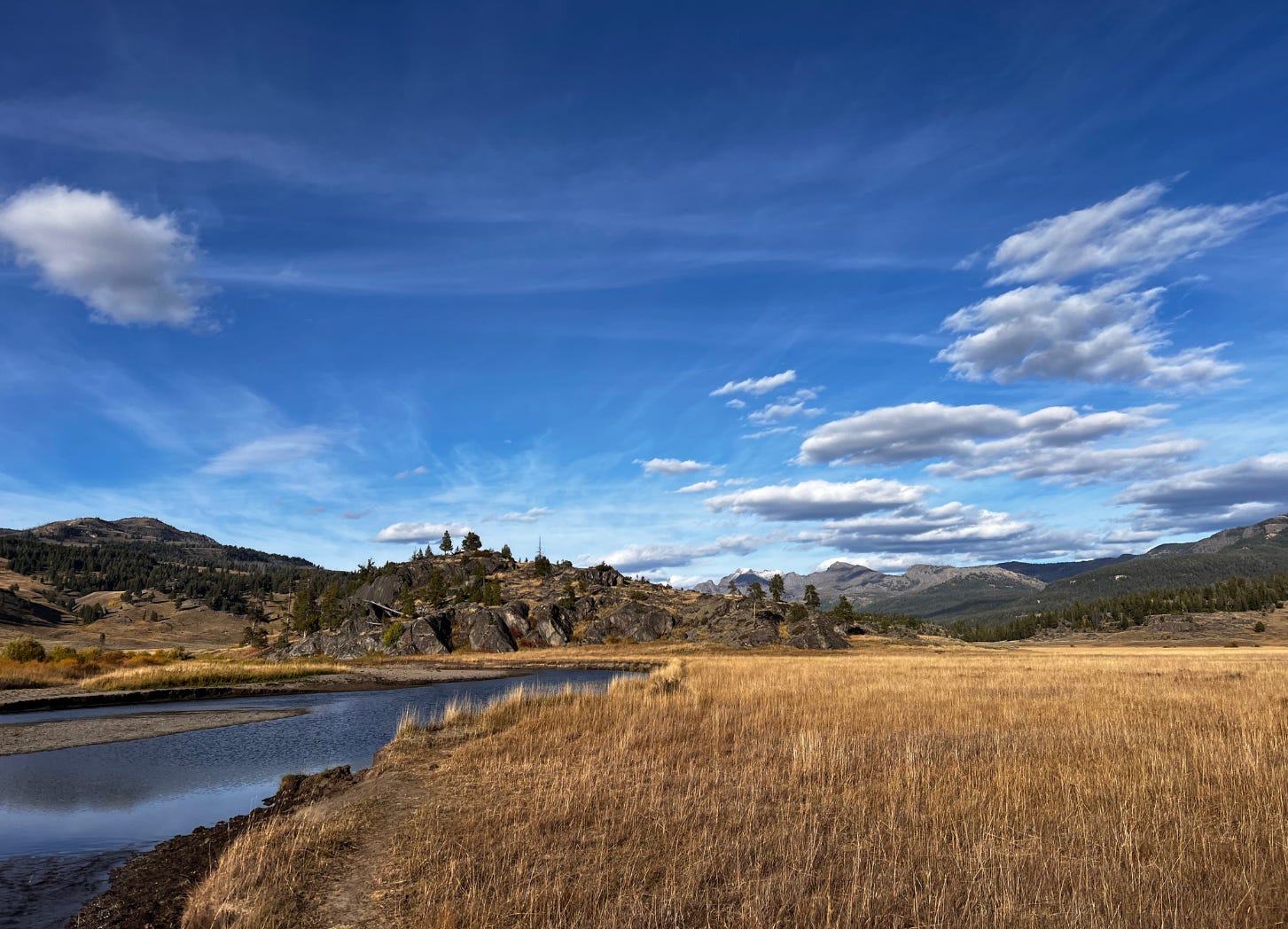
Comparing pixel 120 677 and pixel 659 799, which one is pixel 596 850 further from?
pixel 120 677

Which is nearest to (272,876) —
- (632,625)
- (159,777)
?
(159,777)

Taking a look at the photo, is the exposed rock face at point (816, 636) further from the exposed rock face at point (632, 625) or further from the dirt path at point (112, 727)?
the dirt path at point (112, 727)

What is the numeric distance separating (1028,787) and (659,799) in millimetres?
7258

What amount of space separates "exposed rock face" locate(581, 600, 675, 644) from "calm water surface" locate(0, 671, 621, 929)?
77903 mm

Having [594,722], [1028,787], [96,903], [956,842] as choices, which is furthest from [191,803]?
[1028,787]

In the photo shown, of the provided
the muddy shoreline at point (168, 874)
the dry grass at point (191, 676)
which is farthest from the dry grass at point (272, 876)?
the dry grass at point (191, 676)

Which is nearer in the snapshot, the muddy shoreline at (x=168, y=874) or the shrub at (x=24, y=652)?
the muddy shoreline at (x=168, y=874)

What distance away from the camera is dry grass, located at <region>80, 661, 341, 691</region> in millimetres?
54625

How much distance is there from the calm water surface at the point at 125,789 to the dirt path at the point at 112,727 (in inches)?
52.6

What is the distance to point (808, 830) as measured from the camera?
1169 cm

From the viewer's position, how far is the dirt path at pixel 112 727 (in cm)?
3094

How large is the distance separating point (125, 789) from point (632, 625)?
101m

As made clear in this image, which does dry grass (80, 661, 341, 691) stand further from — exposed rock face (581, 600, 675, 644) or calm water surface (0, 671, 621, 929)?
exposed rock face (581, 600, 675, 644)

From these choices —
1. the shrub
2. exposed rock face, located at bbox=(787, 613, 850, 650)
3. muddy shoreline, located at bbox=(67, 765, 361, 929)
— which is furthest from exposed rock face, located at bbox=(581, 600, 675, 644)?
muddy shoreline, located at bbox=(67, 765, 361, 929)
